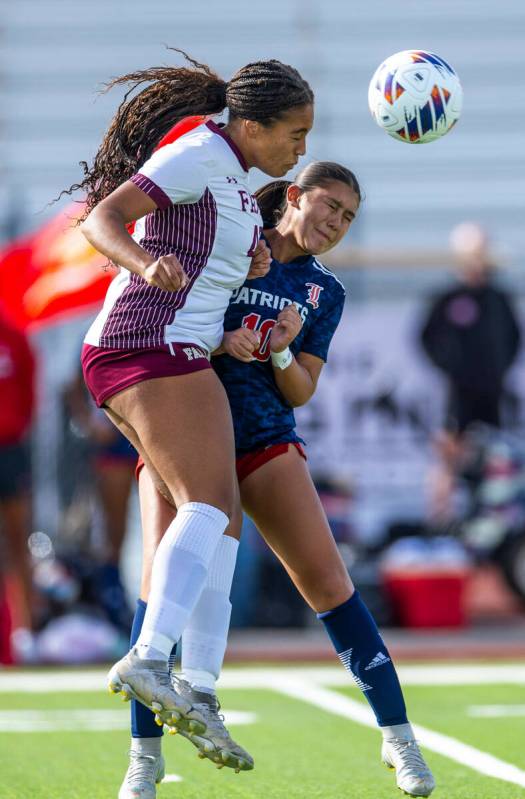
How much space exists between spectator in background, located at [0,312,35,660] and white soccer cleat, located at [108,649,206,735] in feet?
16.0

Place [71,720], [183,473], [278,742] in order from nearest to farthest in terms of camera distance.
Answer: [183,473] → [278,742] → [71,720]

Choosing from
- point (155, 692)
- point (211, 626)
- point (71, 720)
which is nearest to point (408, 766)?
point (211, 626)

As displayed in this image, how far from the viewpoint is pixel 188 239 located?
12.2 feet

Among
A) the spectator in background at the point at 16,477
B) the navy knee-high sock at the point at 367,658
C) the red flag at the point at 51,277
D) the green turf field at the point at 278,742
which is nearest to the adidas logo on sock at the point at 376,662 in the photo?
the navy knee-high sock at the point at 367,658

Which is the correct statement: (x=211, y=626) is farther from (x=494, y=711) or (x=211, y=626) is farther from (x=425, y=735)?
(x=494, y=711)

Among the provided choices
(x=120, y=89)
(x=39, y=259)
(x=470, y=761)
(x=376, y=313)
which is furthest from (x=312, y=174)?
A: (x=120, y=89)

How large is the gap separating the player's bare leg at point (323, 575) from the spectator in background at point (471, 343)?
244 inches

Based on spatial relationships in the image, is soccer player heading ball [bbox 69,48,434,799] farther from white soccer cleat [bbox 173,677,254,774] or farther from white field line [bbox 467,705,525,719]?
white field line [bbox 467,705,525,719]

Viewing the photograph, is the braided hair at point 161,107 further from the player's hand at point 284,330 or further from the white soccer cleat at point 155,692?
the white soccer cleat at point 155,692

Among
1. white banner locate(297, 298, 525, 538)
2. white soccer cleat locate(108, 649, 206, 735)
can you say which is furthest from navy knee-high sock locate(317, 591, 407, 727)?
white banner locate(297, 298, 525, 538)

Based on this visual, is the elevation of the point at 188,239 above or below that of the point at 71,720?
above

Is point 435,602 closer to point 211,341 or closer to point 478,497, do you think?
point 478,497

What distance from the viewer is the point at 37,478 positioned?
402 inches

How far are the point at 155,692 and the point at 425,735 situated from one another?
2.37 meters
